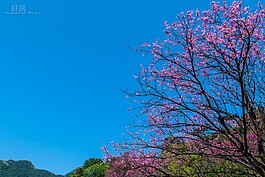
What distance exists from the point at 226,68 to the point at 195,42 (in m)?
0.68

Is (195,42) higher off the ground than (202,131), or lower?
higher

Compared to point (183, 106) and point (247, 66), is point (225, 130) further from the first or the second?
point (247, 66)

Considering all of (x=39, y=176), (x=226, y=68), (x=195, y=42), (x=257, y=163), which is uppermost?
(x=39, y=176)

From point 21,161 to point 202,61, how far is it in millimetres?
147414

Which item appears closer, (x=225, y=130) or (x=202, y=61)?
(x=225, y=130)

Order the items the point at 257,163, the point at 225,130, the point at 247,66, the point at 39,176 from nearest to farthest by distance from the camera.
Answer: the point at 257,163
the point at 225,130
the point at 247,66
the point at 39,176

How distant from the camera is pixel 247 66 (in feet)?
20.4

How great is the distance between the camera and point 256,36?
588cm

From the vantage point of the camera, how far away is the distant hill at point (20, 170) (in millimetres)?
135125

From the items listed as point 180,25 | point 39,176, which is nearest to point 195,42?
point 180,25

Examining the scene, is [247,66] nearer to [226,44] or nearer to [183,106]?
[226,44]

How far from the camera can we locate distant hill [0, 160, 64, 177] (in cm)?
13512

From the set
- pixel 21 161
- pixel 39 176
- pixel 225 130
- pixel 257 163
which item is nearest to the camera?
pixel 257 163

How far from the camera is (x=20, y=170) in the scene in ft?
454
